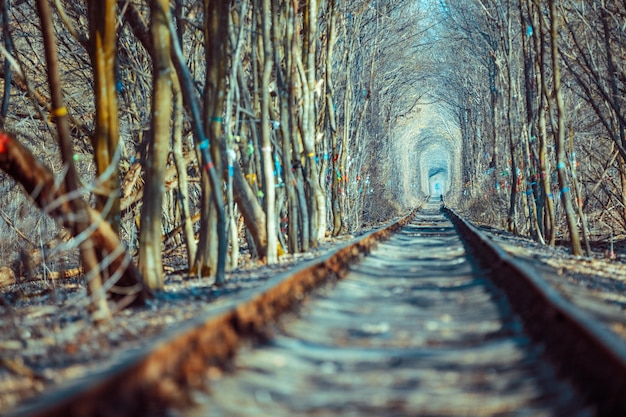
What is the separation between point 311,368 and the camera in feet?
14.7

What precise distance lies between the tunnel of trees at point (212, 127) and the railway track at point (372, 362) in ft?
4.83

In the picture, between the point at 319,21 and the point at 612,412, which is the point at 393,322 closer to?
the point at 612,412

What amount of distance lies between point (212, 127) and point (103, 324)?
4215mm

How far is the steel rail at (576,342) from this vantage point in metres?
3.56

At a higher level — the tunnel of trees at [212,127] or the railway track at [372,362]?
the tunnel of trees at [212,127]

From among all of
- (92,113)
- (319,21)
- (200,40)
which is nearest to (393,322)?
(200,40)

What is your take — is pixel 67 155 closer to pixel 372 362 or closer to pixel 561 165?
pixel 372 362

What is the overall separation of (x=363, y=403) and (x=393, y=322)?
94.5 inches

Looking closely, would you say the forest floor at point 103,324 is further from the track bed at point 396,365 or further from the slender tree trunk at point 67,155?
the track bed at point 396,365

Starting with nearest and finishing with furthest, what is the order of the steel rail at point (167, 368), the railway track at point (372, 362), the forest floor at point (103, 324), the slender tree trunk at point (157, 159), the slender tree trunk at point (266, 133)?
the steel rail at point (167, 368)
the railway track at point (372, 362)
the forest floor at point (103, 324)
the slender tree trunk at point (157, 159)
the slender tree trunk at point (266, 133)

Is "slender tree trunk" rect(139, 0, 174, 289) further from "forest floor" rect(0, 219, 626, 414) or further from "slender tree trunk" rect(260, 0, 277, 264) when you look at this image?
"slender tree trunk" rect(260, 0, 277, 264)

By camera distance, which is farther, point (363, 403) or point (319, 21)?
point (319, 21)

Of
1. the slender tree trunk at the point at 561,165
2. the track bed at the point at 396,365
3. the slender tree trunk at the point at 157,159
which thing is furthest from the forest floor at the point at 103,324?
the slender tree trunk at the point at 561,165

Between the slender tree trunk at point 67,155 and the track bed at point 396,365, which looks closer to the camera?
the track bed at point 396,365
